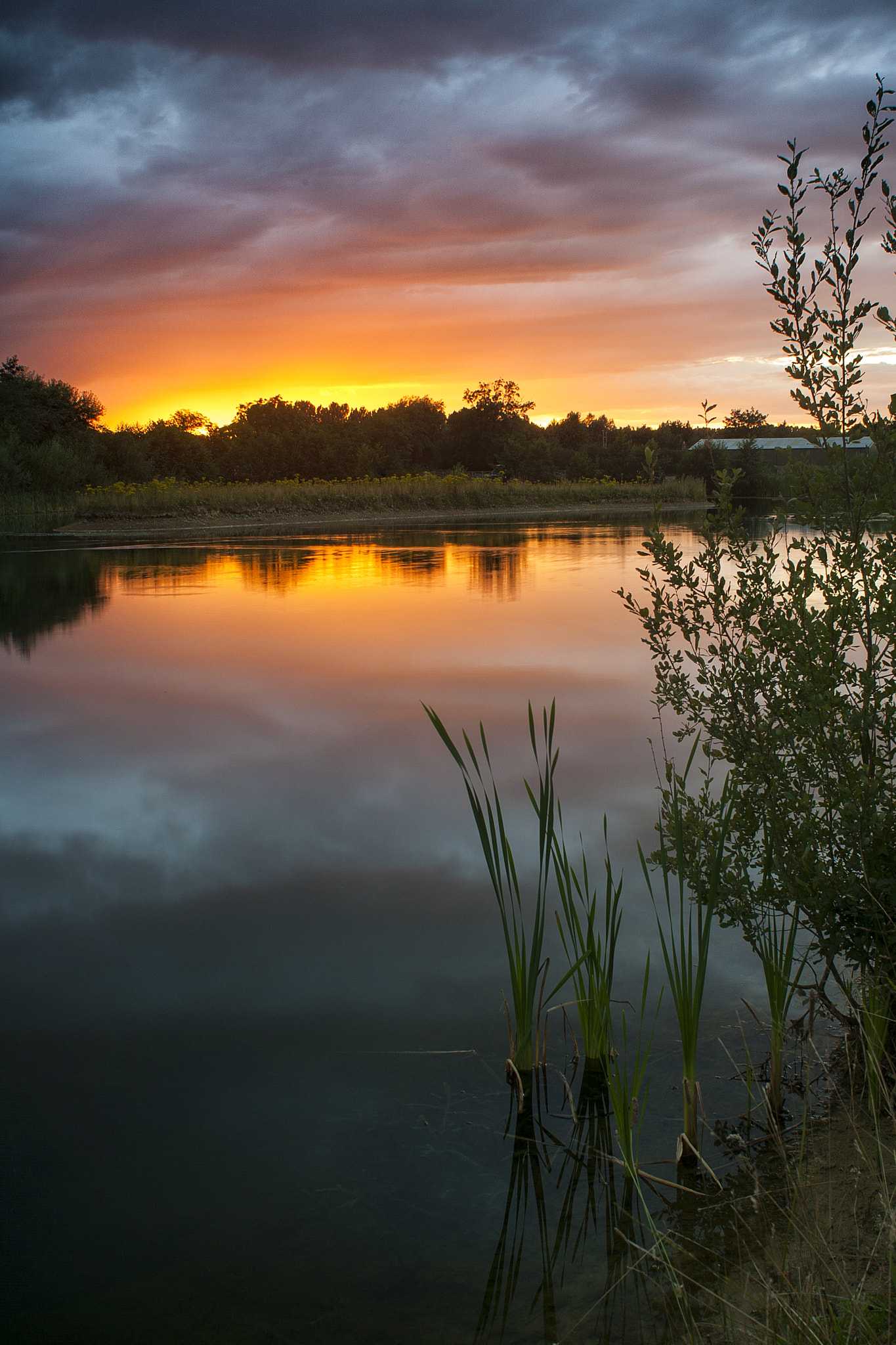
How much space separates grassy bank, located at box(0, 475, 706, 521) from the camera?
113 feet

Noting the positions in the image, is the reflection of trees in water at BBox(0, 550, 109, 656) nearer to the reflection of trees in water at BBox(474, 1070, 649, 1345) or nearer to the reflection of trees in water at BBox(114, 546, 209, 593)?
the reflection of trees in water at BBox(114, 546, 209, 593)

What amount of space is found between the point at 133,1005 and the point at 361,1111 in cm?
110

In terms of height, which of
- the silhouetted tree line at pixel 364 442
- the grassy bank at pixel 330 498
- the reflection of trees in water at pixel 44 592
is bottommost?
the reflection of trees in water at pixel 44 592

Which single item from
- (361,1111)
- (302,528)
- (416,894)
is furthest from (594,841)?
(302,528)

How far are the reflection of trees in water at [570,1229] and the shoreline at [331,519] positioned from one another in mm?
30867

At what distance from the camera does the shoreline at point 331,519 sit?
32906mm

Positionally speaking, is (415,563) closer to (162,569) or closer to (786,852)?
(162,569)

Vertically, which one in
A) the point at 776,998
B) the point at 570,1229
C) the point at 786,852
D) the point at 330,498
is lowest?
the point at 570,1229

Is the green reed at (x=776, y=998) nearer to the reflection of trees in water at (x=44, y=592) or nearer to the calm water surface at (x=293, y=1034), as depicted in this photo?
the calm water surface at (x=293, y=1034)

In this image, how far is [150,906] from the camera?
4.50 m

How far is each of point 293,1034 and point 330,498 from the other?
3776cm

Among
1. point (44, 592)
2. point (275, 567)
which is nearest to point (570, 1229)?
point (44, 592)

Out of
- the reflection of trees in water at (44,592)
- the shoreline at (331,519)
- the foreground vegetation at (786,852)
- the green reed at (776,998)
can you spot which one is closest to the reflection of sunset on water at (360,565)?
the reflection of trees in water at (44,592)

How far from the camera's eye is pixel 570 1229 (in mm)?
2525
